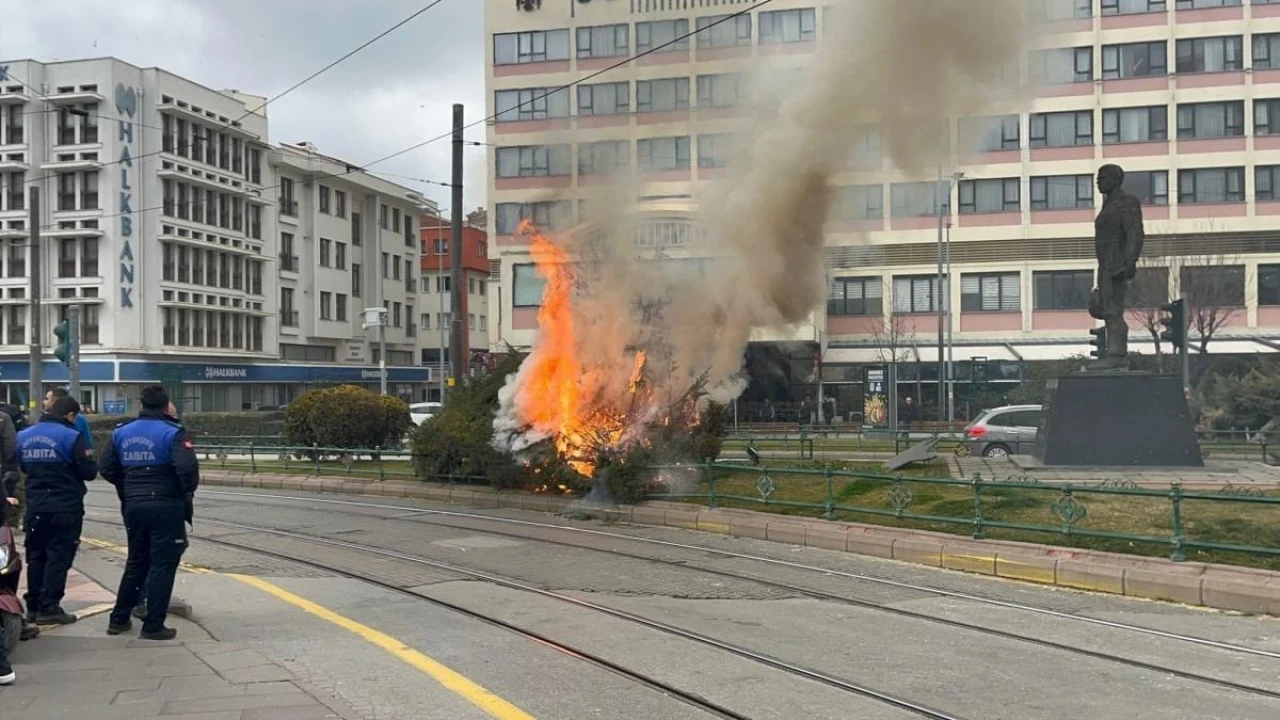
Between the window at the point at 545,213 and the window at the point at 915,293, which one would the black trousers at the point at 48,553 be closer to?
the window at the point at 545,213

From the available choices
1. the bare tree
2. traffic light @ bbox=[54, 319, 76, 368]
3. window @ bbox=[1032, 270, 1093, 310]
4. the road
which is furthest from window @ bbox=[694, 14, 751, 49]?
window @ bbox=[1032, 270, 1093, 310]

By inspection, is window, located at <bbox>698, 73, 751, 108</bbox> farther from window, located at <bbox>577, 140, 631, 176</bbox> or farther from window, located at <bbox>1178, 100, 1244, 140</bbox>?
window, located at <bbox>1178, 100, 1244, 140</bbox>

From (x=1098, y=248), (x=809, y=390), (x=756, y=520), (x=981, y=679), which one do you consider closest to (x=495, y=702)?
(x=981, y=679)

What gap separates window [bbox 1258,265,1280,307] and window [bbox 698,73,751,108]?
120 ft

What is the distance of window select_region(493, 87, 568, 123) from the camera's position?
1705 centimetres

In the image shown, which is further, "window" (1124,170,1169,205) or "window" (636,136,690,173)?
"window" (1124,170,1169,205)

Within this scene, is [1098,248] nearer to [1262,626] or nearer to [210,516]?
[1262,626]

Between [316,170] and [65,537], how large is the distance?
185 feet

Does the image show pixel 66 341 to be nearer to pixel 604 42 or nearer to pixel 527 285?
pixel 527 285

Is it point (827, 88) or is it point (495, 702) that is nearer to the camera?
point (495, 702)

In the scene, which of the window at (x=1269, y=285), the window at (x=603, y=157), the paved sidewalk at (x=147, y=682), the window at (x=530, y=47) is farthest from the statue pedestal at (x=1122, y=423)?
the window at (x=1269, y=285)

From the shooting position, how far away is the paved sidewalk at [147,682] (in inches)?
223

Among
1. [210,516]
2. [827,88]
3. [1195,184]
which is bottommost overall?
[210,516]

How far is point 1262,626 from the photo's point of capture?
818 cm
